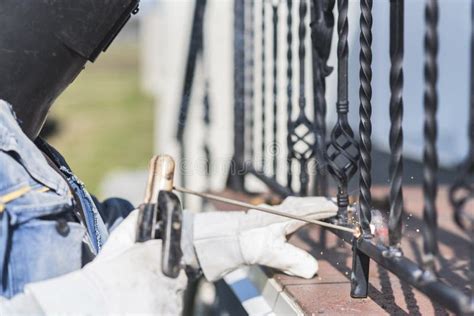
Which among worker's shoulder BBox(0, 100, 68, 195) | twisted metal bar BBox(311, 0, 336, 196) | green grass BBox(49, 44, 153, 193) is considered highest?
twisted metal bar BBox(311, 0, 336, 196)

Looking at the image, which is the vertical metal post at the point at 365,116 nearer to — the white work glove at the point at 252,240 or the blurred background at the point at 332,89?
the white work glove at the point at 252,240

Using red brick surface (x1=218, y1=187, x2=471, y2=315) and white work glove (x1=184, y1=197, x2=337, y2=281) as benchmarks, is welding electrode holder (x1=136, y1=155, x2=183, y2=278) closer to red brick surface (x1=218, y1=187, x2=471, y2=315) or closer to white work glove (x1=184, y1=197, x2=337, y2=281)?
white work glove (x1=184, y1=197, x2=337, y2=281)

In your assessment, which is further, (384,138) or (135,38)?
(135,38)

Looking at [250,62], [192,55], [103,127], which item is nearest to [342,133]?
[250,62]

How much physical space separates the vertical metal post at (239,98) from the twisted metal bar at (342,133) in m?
1.36

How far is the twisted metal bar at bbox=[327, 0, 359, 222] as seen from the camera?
2070mm

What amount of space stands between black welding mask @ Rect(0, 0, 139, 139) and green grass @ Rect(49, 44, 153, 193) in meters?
6.88

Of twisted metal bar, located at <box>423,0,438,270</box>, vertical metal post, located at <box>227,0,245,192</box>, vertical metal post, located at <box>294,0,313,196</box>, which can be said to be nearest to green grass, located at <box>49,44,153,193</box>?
vertical metal post, located at <box>227,0,245,192</box>

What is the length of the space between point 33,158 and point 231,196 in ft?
5.65

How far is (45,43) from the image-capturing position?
1936 mm

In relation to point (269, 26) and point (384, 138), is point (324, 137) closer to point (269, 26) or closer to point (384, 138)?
point (269, 26)

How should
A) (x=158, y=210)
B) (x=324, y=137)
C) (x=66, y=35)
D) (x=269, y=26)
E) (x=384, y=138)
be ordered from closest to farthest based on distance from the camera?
(x=158, y=210) → (x=66, y=35) → (x=324, y=137) → (x=269, y=26) → (x=384, y=138)

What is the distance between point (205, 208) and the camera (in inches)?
140

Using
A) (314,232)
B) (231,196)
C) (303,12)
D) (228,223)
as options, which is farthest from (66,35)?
(231,196)
